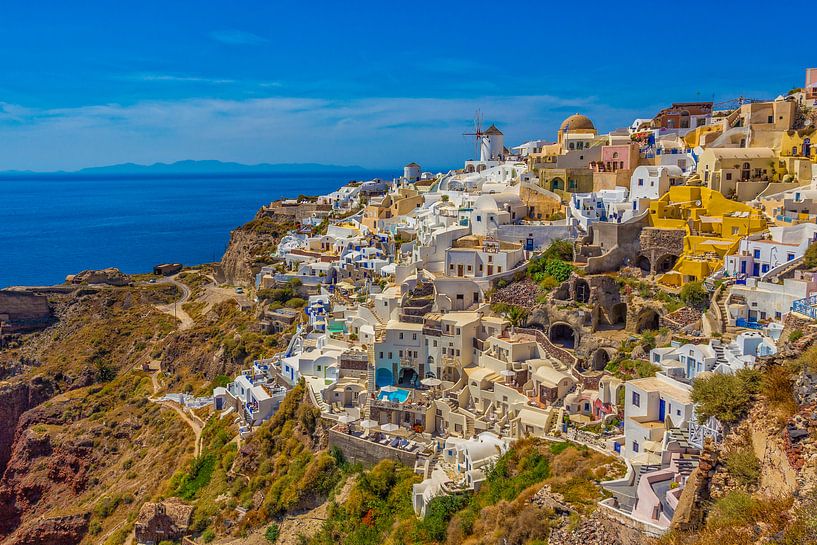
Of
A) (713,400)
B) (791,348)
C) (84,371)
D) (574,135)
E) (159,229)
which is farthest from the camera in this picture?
(159,229)

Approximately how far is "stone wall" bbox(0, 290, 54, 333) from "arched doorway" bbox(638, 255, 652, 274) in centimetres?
4910

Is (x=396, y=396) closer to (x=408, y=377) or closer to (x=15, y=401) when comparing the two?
(x=408, y=377)

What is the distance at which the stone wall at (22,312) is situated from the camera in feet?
194

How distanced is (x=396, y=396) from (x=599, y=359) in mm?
7685

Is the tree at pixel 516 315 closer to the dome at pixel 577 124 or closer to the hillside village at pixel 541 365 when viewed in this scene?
the hillside village at pixel 541 365

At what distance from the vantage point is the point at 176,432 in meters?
37.9

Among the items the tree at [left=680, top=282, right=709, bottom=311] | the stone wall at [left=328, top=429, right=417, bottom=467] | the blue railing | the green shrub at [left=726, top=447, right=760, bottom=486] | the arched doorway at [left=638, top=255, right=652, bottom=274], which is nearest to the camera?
the green shrub at [left=726, top=447, right=760, bottom=486]

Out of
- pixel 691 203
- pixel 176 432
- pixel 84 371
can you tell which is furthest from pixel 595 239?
pixel 84 371

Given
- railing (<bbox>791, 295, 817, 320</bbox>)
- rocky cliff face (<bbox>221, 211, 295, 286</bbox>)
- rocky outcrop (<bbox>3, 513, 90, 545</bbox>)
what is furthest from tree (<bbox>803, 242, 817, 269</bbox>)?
rocky cliff face (<bbox>221, 211, 295, 286</bbox>)

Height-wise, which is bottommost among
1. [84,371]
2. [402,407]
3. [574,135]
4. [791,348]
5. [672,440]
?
[84,371]

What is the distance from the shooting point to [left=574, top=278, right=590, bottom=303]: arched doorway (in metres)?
29.7

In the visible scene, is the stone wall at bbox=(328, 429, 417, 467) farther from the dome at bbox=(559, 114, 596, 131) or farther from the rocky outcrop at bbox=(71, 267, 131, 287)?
the rocky outcrop at bbox=(71, 267, 131, 287)

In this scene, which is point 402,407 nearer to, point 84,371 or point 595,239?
point 595,239

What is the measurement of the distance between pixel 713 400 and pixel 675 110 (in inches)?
1462
